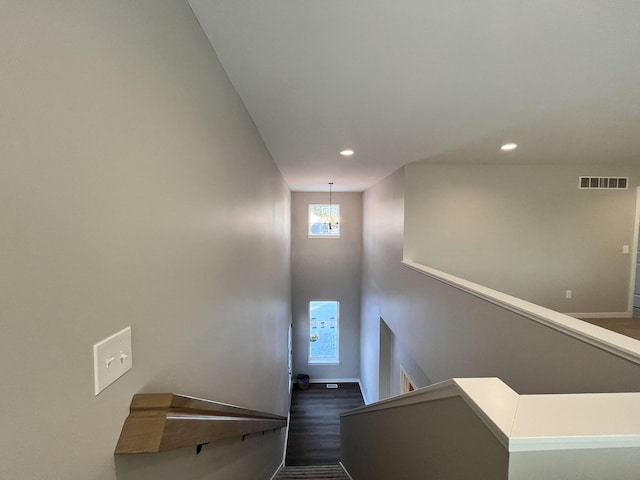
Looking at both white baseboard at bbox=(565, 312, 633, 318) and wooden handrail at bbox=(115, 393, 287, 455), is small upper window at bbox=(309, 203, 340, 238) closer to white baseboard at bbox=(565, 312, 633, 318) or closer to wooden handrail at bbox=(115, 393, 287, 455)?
white baseboard at bbox=(565, 312, 633, 318)

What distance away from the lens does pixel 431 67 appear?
165 cm

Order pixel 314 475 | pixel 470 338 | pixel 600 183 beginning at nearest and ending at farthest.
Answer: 1. pixel 470 338
2. pixel 314 475
3. pixel 600 183

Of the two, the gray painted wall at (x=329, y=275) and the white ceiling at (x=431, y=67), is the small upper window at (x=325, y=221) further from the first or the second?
the white ceiling at (x=431, y=67)

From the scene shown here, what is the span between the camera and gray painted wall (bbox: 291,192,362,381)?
311 inches

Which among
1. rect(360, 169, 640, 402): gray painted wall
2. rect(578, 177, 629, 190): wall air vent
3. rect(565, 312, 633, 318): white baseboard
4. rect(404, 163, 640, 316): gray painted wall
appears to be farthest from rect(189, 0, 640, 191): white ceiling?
rect(565, 312, 633, 318): white baseboard

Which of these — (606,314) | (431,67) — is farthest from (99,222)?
(606,314)

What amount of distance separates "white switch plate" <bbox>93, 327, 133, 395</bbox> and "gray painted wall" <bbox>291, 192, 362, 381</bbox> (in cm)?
709

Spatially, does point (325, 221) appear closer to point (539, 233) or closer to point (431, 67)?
point (539, 233)

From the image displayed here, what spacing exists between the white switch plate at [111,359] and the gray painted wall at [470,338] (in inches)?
77.8

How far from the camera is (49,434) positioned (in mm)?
547

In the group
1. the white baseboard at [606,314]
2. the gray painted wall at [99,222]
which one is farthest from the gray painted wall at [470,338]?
the white baseboard at [606,314]

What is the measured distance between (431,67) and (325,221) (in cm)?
637

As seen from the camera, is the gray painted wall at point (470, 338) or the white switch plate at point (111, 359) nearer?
the white switch plate at point (111, 359)

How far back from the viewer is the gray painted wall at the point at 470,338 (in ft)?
4.86
